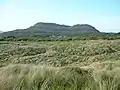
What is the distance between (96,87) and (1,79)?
68.6 inches

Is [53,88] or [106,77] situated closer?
[53,88]

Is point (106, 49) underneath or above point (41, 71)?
underneath

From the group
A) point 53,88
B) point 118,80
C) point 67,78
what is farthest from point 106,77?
point 53,88

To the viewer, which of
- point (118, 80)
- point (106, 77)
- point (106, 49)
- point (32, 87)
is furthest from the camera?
point (106, 49)

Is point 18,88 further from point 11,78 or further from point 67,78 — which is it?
point 67,78

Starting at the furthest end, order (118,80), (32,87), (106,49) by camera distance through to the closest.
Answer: (106,49) < (118,80) < (32,87)

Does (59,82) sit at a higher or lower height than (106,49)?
higher

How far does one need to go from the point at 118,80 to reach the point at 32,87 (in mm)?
1815

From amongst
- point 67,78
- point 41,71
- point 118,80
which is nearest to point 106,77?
point 118,80

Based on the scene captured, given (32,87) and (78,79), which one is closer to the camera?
(32,87)

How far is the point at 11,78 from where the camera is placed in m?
4.93

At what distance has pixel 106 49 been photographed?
36562 mm

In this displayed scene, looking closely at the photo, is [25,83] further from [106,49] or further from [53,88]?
[106,49]

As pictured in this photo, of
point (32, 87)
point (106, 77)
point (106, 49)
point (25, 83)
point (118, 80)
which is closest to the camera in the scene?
point (32, 87)
